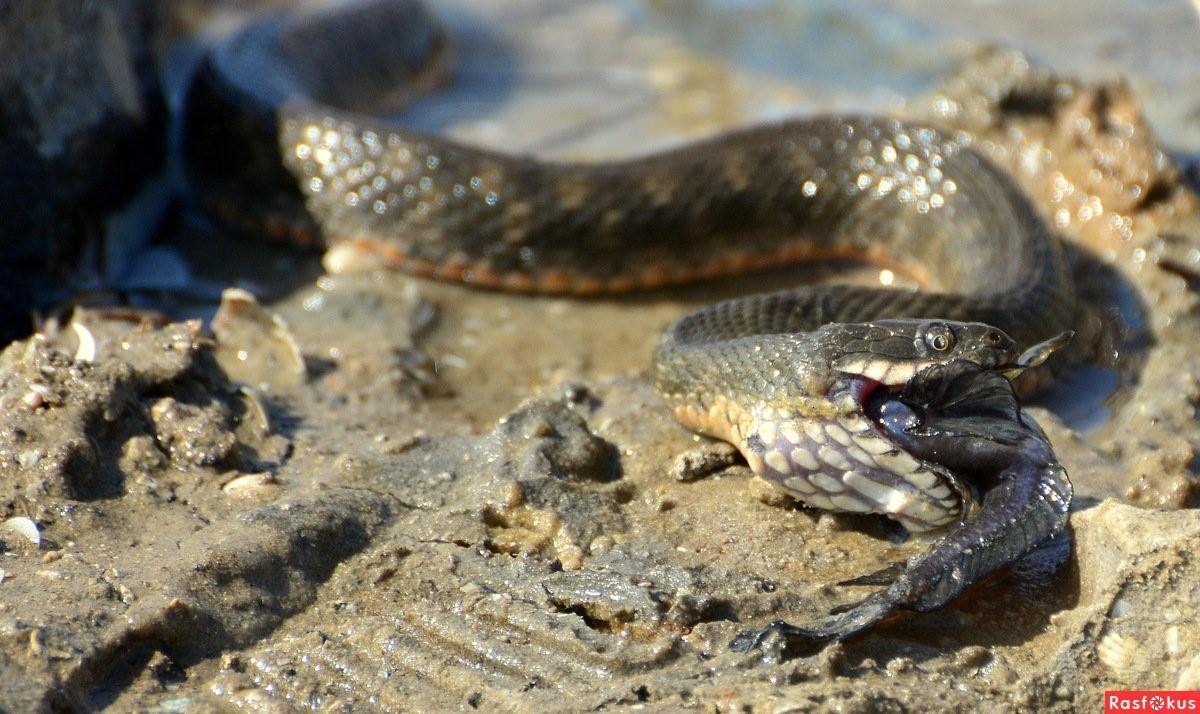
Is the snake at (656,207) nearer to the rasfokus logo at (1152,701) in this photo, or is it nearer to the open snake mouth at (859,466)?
the open snake mouth at (859,466)

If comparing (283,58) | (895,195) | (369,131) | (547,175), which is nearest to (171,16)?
(283,58)

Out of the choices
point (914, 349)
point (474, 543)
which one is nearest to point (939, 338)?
point (914, 349)

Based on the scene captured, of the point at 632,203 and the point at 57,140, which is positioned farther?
the point at 632,203

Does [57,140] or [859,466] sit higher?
[57,140]

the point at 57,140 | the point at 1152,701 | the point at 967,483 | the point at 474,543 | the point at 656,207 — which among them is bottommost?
the point at 1152,701

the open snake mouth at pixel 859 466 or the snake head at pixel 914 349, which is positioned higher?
the snake head at pixel 914 349

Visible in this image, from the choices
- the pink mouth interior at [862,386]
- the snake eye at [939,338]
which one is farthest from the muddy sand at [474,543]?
the snake eye at [939,338]

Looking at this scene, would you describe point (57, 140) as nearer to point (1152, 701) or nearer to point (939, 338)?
point (939, 338)
